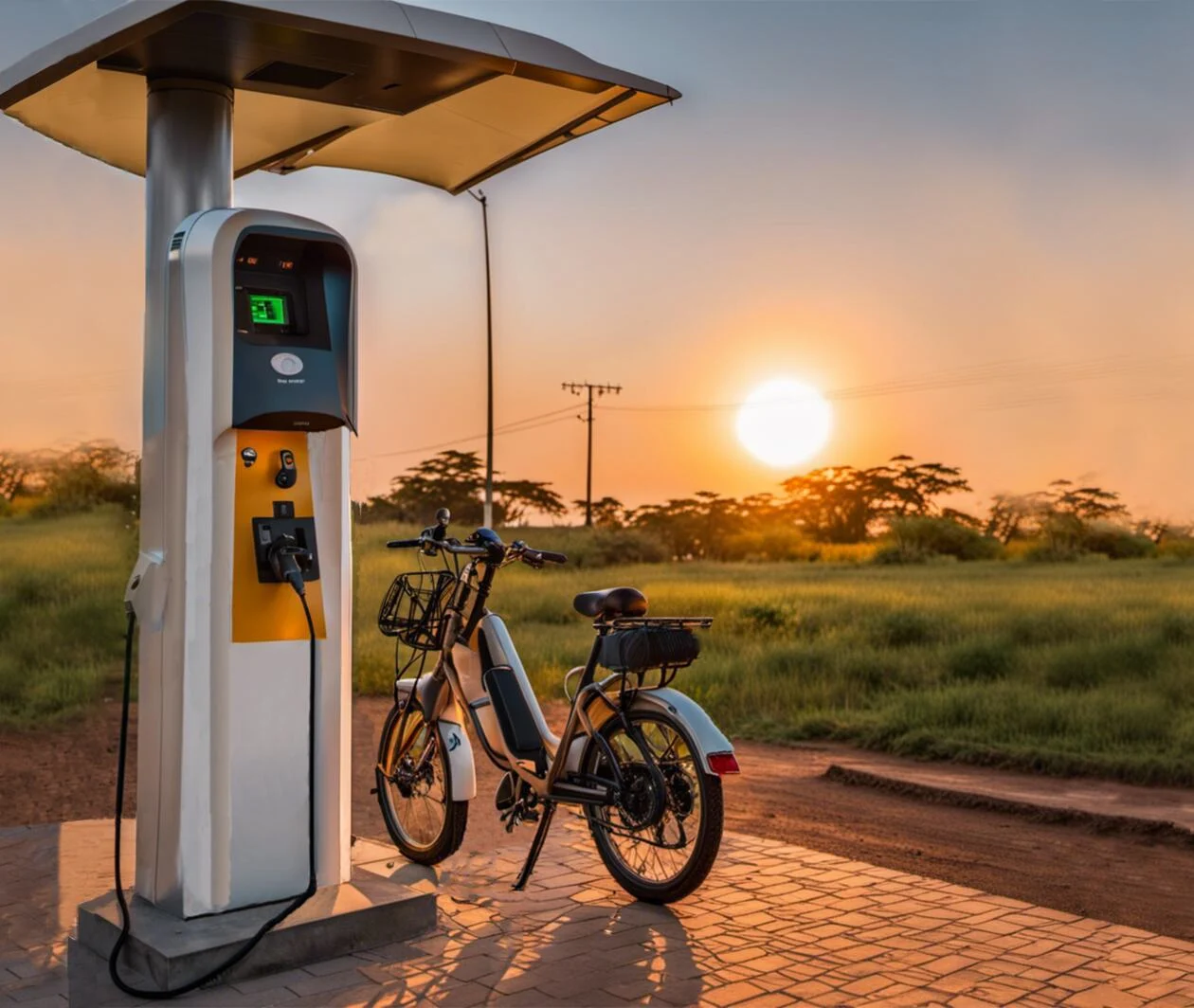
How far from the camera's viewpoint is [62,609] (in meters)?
14.9

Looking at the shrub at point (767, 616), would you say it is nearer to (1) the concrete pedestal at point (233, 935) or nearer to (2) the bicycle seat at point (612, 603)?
(2) the bicycle seat at point (612, 603)

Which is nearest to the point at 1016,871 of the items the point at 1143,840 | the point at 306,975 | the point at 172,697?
the point at 1143,840

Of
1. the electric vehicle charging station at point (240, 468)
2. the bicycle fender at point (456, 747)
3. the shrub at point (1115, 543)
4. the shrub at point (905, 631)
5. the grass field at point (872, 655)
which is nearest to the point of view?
the electric vehicle charging station at point (240, 468)

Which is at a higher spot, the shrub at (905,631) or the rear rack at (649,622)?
the rear rack at (649,622)

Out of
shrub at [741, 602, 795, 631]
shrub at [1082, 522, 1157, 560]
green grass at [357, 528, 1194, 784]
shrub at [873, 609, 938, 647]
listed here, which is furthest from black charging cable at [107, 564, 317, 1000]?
shrub at [1082, 522, 1157, 560]

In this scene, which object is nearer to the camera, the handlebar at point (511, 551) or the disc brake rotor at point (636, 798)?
the disc brake rotor at point (636, 798)

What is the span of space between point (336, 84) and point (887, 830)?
5.41 m

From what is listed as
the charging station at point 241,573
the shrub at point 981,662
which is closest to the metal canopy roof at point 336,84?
the charging station at point 241,573

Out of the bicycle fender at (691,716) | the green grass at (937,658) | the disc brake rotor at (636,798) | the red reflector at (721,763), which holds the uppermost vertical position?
the bicycle fender at (691,716)

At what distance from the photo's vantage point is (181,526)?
15.2 feet

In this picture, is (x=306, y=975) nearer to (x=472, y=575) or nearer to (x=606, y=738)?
(x=606, y=738)

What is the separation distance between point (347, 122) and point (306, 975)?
3.58 m

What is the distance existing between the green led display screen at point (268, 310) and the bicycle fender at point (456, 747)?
1946 millimetres

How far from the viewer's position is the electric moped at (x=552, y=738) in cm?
505
